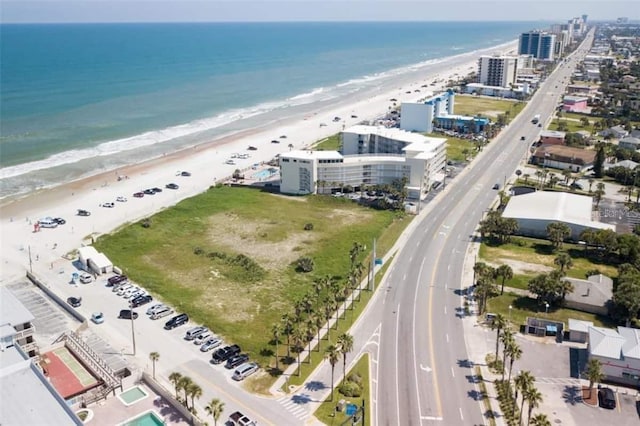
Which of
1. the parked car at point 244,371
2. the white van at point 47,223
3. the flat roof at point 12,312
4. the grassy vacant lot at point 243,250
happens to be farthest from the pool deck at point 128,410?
the white van at point 47,223

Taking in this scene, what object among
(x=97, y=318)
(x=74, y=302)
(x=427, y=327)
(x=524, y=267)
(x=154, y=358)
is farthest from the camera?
(x=524, y=267)

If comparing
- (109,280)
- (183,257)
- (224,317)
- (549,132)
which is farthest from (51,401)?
(549,132)

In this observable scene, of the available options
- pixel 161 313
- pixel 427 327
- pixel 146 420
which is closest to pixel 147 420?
pixel 146 420

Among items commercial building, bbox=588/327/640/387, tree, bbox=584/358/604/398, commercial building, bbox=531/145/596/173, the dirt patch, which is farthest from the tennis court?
commercial building, bbox=531/145/596/173

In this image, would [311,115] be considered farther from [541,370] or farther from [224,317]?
[541,370]

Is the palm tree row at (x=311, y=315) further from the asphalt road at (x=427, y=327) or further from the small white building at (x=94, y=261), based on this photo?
the small white building at (x=94, y=261)

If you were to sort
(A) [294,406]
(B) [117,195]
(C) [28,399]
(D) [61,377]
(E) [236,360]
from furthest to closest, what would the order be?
1. (B) [117,195]
2. (E) [236,360]
3. (D) [61,377]
4. (A) [294,406]
5. (C) [28,399]

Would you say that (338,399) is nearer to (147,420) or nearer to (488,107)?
(147,420)
